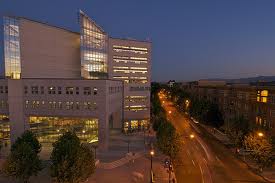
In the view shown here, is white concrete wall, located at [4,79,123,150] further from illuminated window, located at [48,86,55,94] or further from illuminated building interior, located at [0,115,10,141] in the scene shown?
illuminated building interior, located at [0,115,10,141]

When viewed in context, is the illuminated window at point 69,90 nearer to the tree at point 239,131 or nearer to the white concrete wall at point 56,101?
the white concrete wall at point 56,101

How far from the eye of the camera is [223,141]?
63125 millimetres

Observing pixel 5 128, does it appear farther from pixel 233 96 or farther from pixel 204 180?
pixel 233 96

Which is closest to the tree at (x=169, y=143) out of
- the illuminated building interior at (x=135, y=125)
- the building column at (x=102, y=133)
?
the building column at (x=102, y=133)

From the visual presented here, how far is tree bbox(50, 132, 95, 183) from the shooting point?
3206cm

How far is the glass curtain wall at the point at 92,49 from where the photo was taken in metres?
67.5

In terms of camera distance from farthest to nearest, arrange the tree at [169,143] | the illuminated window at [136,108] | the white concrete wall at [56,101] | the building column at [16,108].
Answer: the illuminated window at [136,108], the building column at [16,108], the white concrete wall at [56,101], the tree at [169,143]

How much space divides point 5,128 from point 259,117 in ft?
193

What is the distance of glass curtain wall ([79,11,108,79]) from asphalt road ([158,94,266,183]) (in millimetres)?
32022

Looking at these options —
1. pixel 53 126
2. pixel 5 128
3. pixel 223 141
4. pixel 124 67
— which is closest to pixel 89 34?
pixel 124 67

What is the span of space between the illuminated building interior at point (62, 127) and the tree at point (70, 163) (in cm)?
2243

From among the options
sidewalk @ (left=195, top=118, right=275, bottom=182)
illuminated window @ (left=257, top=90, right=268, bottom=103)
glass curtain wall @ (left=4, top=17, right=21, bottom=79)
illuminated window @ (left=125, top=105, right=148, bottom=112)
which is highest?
glass curtain wall @ (left=4, top=17, right=21, bottom=79)

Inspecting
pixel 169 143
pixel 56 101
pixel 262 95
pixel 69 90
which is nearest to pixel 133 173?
pixel 169 143

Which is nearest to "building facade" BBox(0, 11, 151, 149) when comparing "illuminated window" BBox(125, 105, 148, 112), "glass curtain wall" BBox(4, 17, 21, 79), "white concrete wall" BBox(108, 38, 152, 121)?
"glass curtain wall" BBox(4, 17, 21, 79)
